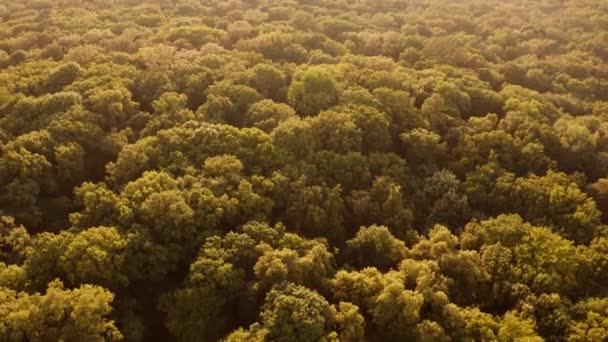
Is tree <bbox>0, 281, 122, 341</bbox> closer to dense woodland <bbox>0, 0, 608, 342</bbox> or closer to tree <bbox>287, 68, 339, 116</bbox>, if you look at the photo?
dense woodland <bbox>0, 0, 608, 342</bbox>

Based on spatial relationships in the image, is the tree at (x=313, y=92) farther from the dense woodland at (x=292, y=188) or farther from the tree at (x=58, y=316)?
the tree at (x=58, y=316)

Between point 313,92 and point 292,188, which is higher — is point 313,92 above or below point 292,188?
above

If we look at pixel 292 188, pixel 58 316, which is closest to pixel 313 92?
pixel 292 188

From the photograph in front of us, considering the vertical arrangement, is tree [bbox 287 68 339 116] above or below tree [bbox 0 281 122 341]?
above

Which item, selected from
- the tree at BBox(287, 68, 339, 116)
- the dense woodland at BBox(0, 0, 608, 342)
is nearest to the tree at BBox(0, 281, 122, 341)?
the dense woodland at BBox(0, 0, 608, 342)

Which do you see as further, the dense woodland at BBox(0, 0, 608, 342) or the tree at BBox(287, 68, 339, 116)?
the tree at BBox(287, 68, 339, 116)

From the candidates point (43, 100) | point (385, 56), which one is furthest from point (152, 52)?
point (385, 56)

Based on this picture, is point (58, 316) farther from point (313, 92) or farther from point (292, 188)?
point (313, 92)

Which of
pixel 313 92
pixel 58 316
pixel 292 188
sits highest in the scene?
pixel 313 92

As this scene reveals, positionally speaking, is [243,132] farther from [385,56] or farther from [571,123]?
[571,123]
